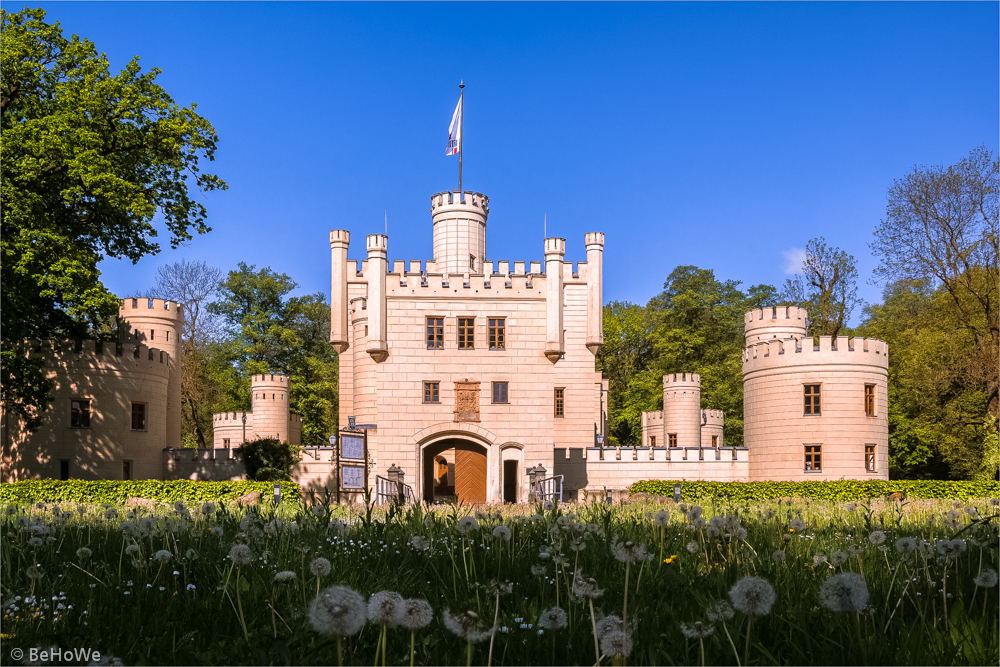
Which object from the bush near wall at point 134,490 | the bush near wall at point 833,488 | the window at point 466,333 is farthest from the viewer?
the window at point 466,333

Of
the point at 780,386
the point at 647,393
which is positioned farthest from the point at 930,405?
the point at 647,393

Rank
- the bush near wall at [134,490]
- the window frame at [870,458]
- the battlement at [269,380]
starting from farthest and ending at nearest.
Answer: the battlement at [269,380] < the window frame at [870,458] < the bush near wall at [134,490]

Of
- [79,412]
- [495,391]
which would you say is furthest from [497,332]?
[79,412]

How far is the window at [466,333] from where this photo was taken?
31719 mm

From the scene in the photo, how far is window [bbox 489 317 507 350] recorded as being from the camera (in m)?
31.9

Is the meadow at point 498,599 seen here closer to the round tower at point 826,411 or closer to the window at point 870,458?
the round tower at point 826,411

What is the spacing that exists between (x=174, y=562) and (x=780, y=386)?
32.7 m

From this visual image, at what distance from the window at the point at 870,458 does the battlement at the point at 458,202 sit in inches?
838

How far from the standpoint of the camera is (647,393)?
58000mm

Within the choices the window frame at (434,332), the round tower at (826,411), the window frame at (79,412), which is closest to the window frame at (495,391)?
the window frame at (434,332)

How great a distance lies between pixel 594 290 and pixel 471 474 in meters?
11.9

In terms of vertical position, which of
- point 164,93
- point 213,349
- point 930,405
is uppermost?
point 164,93

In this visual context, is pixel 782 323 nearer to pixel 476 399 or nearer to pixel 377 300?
pixel 476 399

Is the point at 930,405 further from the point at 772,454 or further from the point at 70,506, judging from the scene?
the point at 70,506
